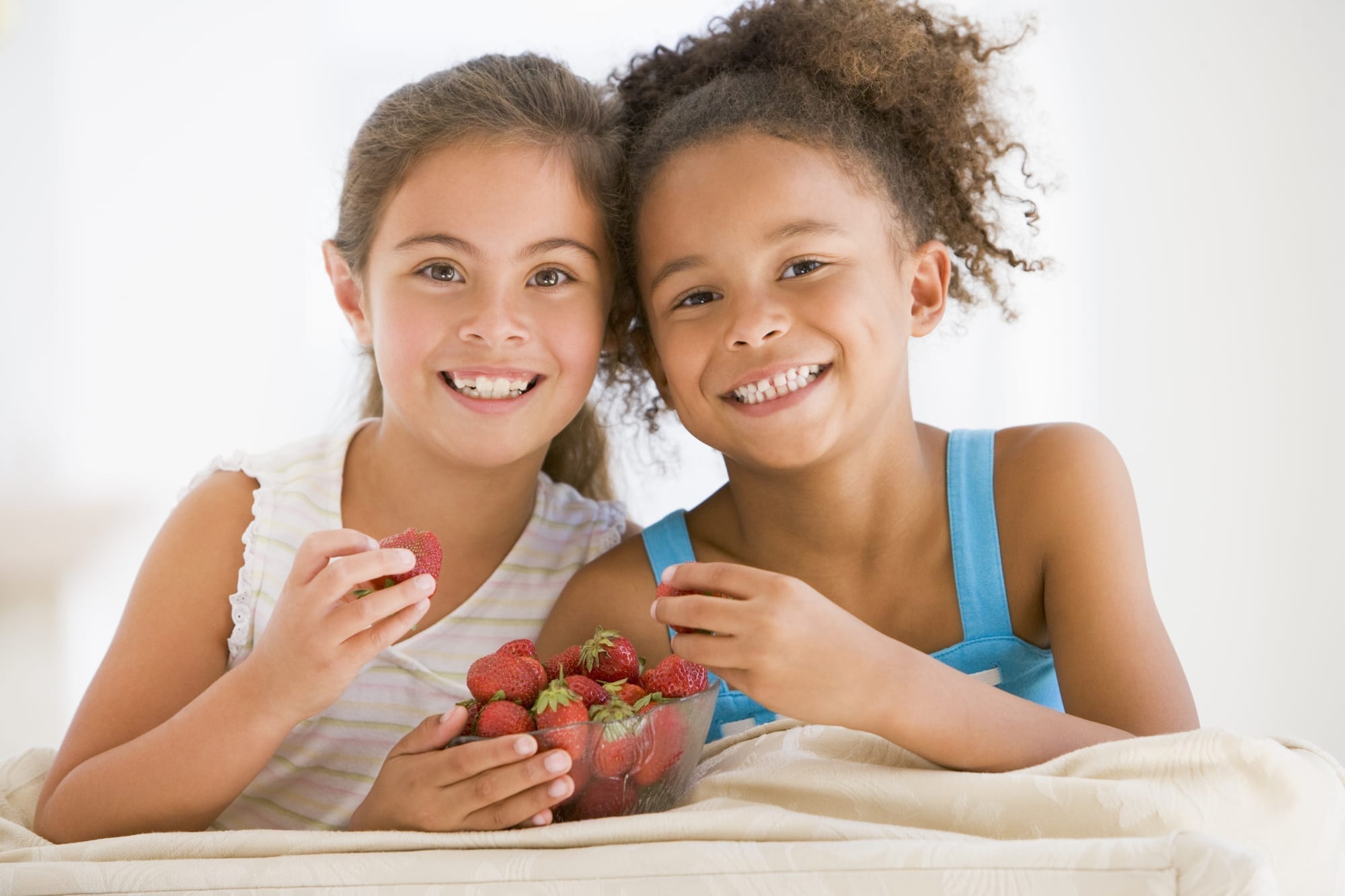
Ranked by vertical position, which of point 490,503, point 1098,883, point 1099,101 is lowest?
point 1098,883

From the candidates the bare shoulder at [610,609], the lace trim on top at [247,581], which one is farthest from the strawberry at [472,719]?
the lace trim on top at [247,581]

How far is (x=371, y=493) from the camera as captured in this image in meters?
1.58

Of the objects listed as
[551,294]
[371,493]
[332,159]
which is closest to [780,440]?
[551,294]

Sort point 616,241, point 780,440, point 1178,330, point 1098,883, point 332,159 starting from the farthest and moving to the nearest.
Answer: point 332,159, point 1178,330, point 616,241, point 780,440, point 1098,883

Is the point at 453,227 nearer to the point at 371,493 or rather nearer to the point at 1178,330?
the point at 371,493

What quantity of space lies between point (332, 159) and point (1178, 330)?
2.16 meters

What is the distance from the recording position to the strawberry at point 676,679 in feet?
3.45

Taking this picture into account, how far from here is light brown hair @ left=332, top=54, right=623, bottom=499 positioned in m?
1.43

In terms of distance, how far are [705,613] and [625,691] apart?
0.38 feet

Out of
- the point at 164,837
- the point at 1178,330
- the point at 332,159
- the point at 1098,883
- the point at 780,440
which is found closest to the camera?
the point at 1098,883

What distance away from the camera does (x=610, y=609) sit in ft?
4.80

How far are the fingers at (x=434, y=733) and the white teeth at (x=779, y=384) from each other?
1.65ft

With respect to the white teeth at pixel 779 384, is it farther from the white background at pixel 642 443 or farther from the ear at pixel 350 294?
the white background at pixel 642 443


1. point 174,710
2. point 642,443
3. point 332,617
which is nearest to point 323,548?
point 332,617
